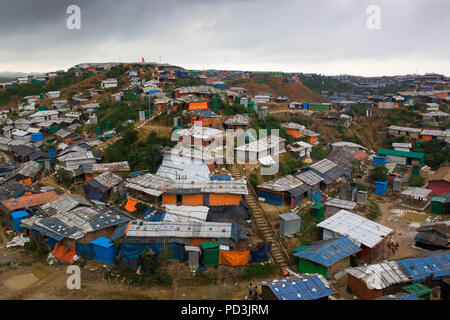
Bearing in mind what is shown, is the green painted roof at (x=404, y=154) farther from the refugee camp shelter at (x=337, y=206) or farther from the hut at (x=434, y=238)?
the hut at (x=434, y=238)

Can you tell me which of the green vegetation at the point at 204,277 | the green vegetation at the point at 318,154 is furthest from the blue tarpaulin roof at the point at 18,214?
the green vegetation at the point at 318,154

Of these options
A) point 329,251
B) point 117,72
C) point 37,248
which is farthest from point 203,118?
point 117,72

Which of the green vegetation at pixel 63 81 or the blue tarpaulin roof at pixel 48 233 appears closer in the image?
the blue tarpaulin roof at pixel 48 233

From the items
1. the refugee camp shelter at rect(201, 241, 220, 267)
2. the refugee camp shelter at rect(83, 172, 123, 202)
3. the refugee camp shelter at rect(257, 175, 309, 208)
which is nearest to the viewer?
the refugee camp shelter at rect(201, 241, 220, 267)

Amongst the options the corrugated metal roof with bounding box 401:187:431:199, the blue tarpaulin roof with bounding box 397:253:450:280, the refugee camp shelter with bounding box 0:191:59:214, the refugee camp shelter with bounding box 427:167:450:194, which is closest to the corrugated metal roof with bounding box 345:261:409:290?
the blue tarpaulin roof with bounding box 397:253:450:280

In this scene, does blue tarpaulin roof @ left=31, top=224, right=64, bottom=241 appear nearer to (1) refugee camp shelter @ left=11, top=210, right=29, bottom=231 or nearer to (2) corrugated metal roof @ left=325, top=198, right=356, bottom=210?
(1) refugee camp shelter @ left=11, top=210, right=29, bottom=231

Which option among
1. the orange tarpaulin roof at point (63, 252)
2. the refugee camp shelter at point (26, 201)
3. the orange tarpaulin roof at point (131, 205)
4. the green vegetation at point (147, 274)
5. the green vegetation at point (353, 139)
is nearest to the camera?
the green vegetation at point (147, 274)
